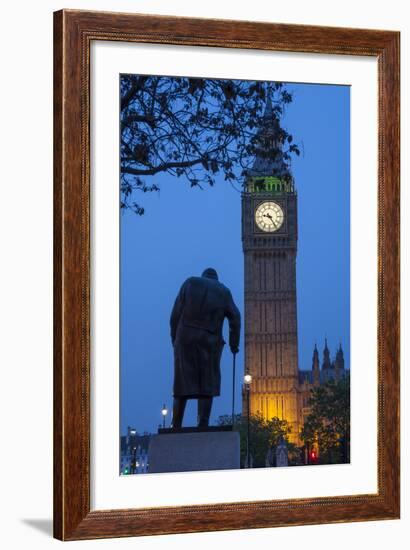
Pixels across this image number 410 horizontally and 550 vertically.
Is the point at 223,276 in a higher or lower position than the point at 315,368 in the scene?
higher

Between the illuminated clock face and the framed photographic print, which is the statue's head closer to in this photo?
the framed photographic print

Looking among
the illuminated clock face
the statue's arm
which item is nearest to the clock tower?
the illuminated clock face

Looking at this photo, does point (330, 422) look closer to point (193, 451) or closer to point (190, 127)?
point (193, 451)

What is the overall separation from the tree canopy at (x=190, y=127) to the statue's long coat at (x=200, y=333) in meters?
0.48

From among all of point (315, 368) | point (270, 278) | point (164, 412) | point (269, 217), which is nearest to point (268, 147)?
point (269, 217)

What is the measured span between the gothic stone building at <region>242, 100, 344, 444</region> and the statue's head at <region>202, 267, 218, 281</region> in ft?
0.51

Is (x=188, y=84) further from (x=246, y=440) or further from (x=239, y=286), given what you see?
(x=246, y=440)

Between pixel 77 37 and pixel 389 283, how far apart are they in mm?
1897

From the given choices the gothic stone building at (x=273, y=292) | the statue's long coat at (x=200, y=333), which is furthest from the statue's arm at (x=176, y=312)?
the gothic stone building at (x=273, y=292)

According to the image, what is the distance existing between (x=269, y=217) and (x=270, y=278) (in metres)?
0.29

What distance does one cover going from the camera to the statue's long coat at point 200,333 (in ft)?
22.1

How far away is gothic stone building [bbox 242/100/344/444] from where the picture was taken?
682 centimetres

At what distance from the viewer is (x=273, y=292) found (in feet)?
22.5

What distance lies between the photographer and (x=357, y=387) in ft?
22.8
